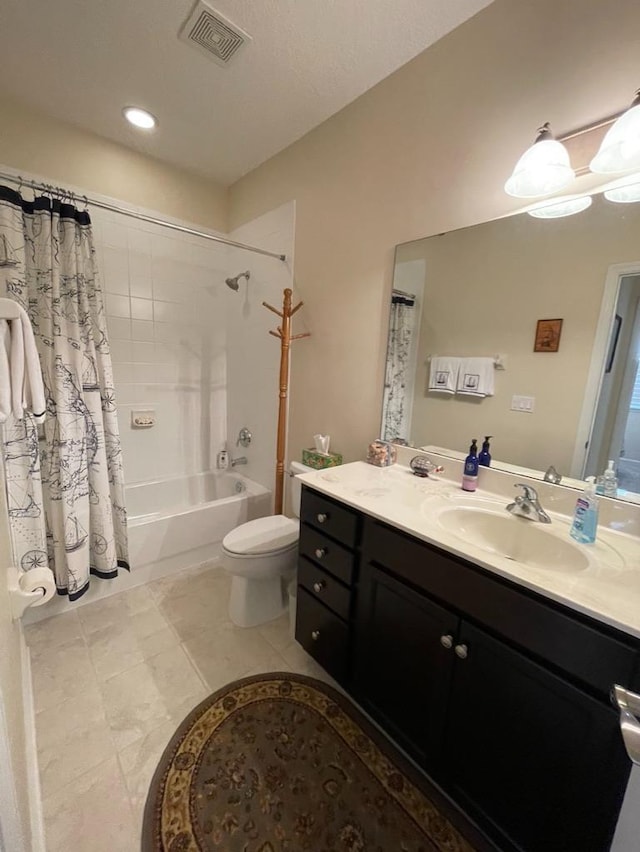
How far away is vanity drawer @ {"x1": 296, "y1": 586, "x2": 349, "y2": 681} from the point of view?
Result: 133 cm

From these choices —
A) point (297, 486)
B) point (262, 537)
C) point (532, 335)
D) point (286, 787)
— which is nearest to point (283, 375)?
point (297, 486)

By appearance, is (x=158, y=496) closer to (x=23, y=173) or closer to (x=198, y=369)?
(x=198, y=369)

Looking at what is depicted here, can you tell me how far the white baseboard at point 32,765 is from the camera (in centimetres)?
93

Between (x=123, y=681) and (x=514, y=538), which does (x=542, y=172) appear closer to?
(x=514, y=538)

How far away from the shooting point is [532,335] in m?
1.24

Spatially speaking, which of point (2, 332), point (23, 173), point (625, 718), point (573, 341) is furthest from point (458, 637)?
point (23, 173)

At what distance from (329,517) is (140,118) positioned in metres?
2.32

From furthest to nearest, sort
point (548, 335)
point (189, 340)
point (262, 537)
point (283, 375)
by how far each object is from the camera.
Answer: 1. point (189, 340)
2. point (283, 375)
3. point (262, 537)
4. point (548, 335)

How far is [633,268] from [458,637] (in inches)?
46.9

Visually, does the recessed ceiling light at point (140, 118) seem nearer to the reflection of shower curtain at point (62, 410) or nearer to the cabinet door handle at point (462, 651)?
the reflection of shower curtain at point (62, 410)

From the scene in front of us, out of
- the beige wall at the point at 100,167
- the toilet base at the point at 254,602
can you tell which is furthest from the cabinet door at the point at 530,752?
the beige wall at the point at 100,167

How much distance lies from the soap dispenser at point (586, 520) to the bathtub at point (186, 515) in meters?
1.84

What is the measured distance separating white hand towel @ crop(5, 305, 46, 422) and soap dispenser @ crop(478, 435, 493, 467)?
1.51 metres

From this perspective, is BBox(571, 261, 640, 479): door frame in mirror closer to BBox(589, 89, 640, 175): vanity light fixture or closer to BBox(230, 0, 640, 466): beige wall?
BBox(589, 89, 640, 175): vanity light fixture
